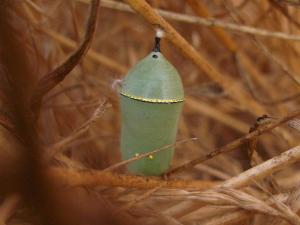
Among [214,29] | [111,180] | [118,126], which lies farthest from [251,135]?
[118,126]

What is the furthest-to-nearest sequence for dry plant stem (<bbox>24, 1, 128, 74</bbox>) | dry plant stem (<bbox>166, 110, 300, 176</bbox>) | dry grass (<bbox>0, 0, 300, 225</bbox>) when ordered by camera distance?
dry plant stem (<bbox>24, 1, 128, 74</bbox>) < dry plant stem (<bbox>166, 110, 300, 176</bbox>) < dry grass (<bbox>0, 0, 300, 225</bbox>)

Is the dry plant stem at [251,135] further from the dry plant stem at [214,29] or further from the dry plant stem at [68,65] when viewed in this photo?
A: the dry plant stem at [214,29]

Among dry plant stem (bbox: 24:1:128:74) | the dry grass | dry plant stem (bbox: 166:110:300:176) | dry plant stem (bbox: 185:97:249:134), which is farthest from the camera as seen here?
dry plant stem (bbox: 185:97:249:134)

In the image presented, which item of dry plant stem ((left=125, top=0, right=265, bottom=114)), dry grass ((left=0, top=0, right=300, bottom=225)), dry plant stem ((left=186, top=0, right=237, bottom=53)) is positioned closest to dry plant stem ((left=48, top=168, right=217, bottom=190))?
dry grass ((left=0, top=0, right=300, bottom=225))

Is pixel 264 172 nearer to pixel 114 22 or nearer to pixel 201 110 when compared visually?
pixel 201 110

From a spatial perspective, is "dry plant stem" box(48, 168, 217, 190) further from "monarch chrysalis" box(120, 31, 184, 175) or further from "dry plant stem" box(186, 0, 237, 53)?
"dry plant stem" box(186, 0, 237, 53)

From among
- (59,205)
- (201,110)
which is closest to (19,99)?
(59,205)

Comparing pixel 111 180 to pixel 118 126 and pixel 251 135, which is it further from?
pixel 118 126
